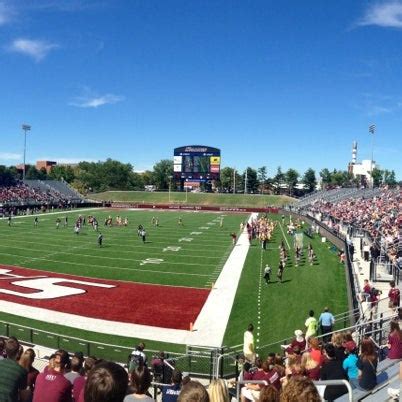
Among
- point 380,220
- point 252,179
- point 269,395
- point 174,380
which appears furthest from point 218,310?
point 252,179

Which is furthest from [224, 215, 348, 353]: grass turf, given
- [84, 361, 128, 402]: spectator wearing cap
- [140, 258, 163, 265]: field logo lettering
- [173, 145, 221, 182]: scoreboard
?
[173, 145, 221, 182]: scoreboard

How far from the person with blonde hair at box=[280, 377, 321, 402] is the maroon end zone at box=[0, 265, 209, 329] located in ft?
45.7

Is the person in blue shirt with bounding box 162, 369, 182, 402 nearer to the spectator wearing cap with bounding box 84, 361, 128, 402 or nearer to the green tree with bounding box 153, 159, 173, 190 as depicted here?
the spectator wearing cap with bounding box 84, 361, 128, 402

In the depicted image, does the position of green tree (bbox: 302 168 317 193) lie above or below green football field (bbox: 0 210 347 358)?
above

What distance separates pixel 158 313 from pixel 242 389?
12.4m

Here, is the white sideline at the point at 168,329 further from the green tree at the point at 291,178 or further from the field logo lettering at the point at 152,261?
the green tree at the point at 291,178

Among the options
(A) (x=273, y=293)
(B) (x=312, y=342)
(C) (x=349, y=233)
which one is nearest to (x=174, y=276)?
(A) (x=273, y=293)

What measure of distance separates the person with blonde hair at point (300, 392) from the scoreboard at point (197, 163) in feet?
264

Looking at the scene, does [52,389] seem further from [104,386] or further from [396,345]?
[396,345]

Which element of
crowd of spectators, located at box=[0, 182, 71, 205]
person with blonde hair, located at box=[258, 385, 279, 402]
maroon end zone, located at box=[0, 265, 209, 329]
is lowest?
maroon end zone, located at box=[0, 265, 209, 329]

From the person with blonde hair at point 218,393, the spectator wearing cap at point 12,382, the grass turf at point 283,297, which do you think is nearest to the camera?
the person with blonde hair at point 218,393

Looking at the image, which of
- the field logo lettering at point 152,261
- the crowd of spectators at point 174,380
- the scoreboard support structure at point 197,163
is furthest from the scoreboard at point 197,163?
the crowd of spectators at point 174,380

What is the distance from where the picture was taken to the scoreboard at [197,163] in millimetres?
84250

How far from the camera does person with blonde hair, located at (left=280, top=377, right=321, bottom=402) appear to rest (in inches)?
145
